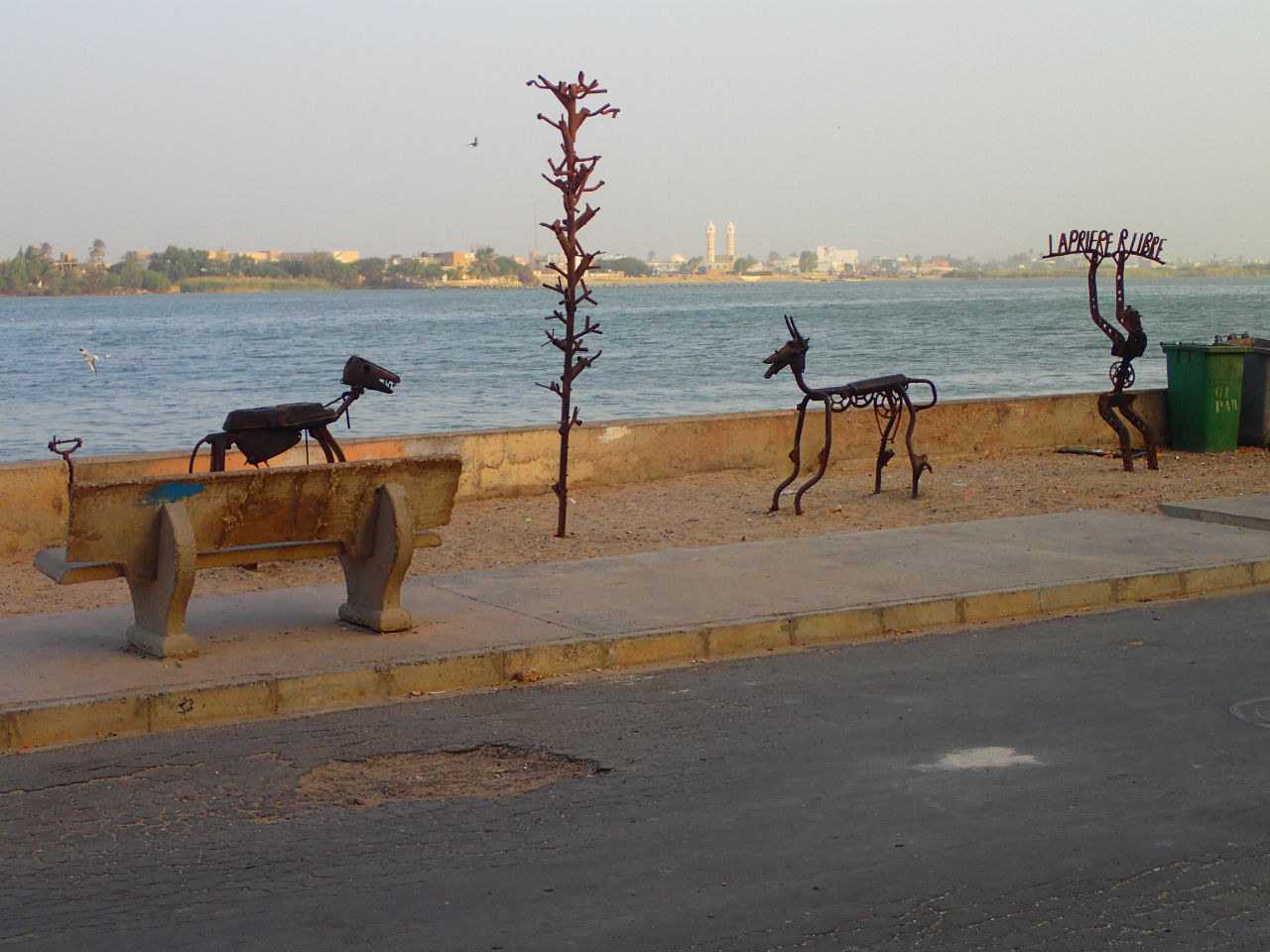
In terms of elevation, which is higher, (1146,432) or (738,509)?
(1146,432)

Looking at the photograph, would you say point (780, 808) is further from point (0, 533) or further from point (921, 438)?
point (921, 438)

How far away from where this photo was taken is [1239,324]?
80250 mm

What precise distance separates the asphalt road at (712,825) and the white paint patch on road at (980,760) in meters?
0.02

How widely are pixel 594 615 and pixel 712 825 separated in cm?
305

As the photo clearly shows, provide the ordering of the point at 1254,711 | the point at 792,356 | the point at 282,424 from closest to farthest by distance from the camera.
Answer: the point at 1254,711 → the point at 282,424 → the point at 792,356

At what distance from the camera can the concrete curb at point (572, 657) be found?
6219 mm

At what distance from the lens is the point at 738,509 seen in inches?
490

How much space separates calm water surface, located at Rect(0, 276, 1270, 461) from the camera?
1346 inches

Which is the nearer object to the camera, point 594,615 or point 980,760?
point 980,760

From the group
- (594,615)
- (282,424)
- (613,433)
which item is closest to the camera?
(594,615)

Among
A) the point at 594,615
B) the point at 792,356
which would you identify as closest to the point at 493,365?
the point at 792,356

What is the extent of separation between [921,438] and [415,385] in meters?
30.5

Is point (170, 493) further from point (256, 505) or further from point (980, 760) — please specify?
point (980, 760)

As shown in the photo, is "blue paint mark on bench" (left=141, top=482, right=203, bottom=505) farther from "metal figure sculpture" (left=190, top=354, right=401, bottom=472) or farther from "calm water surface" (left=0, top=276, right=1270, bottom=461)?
"calm water surface" (left=0, top=276, right=1270, bottom=461)
